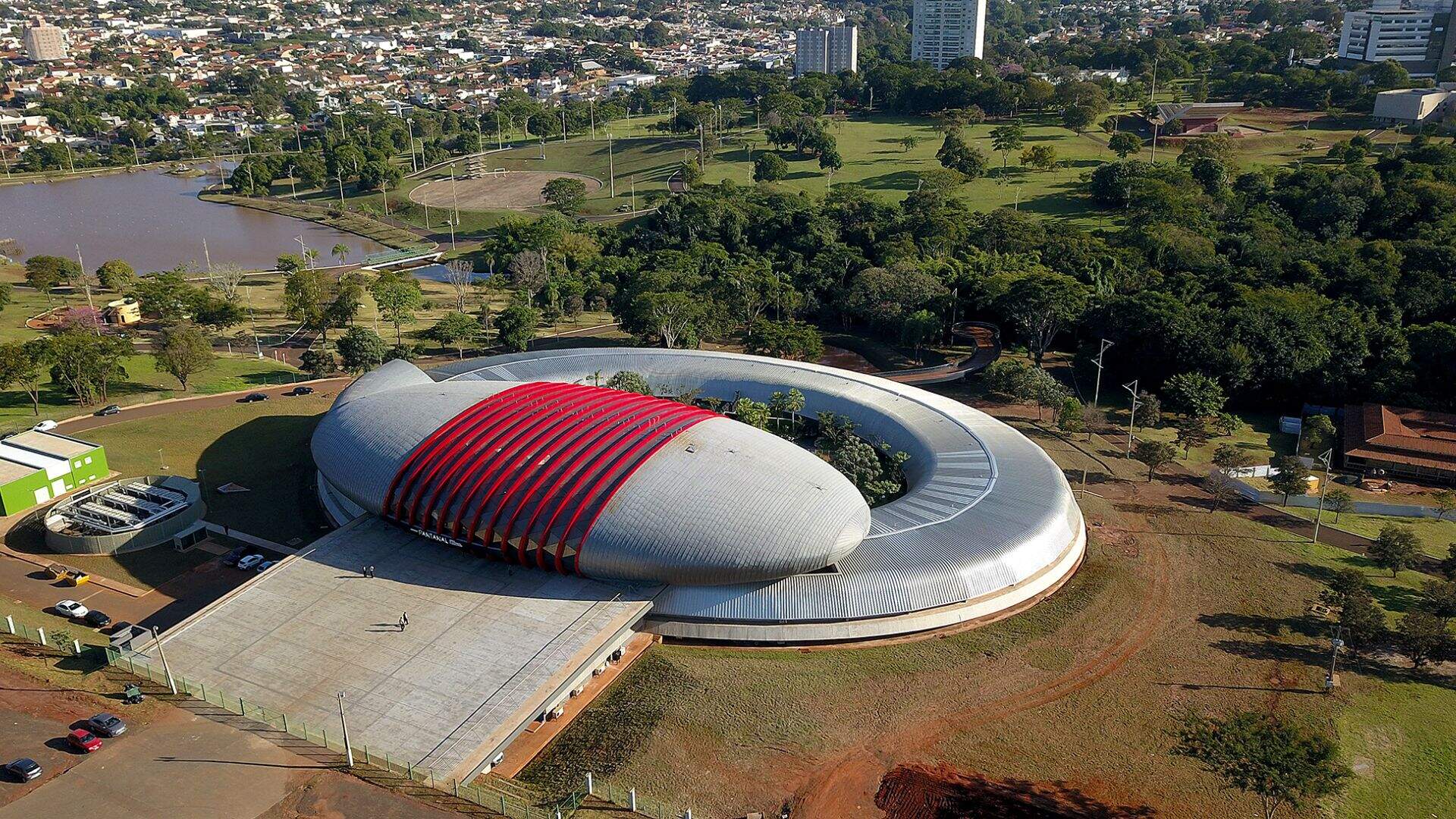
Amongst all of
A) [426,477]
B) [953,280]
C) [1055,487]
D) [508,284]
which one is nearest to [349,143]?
[508,284]

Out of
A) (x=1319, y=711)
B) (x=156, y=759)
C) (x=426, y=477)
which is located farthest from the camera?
(x=426, y=477)

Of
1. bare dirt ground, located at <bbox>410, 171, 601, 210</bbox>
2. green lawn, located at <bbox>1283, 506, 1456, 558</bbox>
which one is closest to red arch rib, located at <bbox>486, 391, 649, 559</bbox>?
green lawn, located at <bbox>1283, 506, 1456, 558</bbox>

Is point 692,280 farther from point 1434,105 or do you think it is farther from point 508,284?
point 1434,105

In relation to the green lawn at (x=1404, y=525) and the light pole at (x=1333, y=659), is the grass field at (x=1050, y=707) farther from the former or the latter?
the green lawn at (x=1404, y=525)

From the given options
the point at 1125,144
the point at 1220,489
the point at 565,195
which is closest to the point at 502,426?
the point at 1220,489

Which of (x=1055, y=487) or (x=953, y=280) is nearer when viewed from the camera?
(x=1055, y=487)

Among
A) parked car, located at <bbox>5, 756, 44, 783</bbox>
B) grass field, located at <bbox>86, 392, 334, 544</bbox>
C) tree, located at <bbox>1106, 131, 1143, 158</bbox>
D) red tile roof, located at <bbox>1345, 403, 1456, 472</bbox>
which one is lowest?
red tile roof, located at <bbox>1345, 403, 1456, 472</bbox>

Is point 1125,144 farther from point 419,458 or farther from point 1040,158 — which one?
point 419,458

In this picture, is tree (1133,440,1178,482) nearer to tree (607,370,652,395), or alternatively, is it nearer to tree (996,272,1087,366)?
tree (996,272,1087,366)
